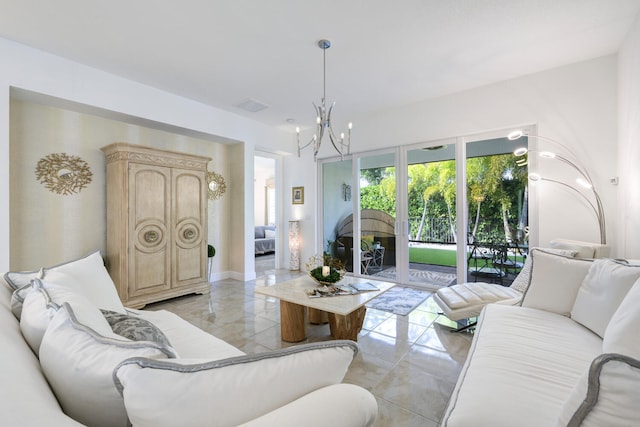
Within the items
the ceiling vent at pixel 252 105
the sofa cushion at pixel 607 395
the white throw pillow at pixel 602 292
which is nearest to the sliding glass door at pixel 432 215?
the white throw pillow at pixel 602 292

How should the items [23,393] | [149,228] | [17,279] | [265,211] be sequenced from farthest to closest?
[265,211]
[149,228]
[17,279]
[23,393]

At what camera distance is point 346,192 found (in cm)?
521

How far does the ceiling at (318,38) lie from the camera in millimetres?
2299

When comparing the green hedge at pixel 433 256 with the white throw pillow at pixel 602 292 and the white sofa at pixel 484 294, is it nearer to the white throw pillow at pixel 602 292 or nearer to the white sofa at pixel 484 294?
the white sofa at pixel 484 294

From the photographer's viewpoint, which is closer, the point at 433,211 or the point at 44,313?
the point at 44,313

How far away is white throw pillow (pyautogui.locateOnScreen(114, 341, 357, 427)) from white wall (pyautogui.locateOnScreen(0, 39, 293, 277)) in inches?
134

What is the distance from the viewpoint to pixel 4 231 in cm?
270

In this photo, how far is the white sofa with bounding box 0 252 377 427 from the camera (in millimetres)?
553

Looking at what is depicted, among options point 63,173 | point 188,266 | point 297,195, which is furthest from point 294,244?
point 63,173

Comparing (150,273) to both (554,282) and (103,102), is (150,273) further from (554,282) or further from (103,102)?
(554,282)

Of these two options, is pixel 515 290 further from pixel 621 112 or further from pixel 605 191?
pixel 621 112

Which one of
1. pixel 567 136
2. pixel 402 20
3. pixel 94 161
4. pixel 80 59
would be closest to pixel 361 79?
pixel 402 20

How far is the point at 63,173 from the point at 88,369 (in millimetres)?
3760

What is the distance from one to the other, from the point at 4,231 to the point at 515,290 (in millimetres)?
4994
